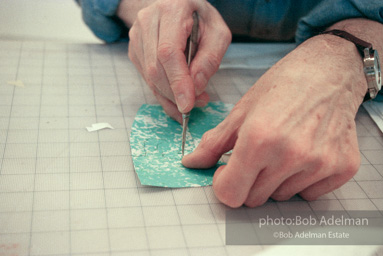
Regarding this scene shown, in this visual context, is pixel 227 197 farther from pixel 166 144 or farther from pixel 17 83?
pixel 17 83

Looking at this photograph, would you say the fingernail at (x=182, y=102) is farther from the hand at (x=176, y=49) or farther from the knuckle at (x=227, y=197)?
the knuckle at (x=227, y=197)

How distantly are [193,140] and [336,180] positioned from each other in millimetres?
345

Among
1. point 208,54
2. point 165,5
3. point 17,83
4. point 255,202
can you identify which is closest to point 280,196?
point 255,202

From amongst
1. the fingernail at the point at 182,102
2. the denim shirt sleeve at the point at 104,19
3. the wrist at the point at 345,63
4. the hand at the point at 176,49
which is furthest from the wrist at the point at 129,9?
the wrist at the point at 345,63

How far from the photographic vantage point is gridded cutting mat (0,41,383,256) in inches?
25.9

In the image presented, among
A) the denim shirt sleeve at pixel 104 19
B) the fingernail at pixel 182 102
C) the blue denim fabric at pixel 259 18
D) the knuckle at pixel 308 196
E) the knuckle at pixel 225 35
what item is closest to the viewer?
the knuckle at pixel 308 196

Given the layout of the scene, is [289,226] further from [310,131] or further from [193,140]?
[193,140]

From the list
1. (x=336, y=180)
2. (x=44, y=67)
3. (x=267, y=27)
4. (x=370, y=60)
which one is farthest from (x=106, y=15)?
(x=336, y=180)

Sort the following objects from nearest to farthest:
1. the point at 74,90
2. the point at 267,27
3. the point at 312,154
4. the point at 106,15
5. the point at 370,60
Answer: the point at 312,154
the point at 370,60
the point at 74,90
the point at 106,15
the point at 267,27

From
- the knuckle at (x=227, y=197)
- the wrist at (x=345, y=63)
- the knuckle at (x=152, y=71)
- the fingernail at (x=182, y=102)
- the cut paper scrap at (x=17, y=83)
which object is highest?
the wrist at (x=345, y=63)

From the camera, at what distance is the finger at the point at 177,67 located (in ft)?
2.95

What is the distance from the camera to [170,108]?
39.4 inches

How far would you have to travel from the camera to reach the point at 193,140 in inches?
36.9

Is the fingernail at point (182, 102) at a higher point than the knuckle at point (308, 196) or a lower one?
higher
